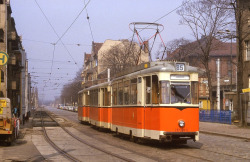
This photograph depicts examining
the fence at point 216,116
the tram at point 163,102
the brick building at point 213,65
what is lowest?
the fence at point 216,116

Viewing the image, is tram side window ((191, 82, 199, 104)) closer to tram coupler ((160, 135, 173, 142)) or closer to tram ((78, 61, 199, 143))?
tram ((78, 61, 199, 143))

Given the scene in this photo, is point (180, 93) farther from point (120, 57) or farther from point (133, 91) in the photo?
point (120, 57)

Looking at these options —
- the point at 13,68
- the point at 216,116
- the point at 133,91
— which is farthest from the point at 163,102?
the point at 13,68

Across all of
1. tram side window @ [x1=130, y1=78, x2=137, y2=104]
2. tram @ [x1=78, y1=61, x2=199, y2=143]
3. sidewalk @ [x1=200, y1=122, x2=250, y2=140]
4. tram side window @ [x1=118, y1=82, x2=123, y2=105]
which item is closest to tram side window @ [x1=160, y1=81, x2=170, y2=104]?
tram @ [x1=78, y1=61, x2=199, y2=143]

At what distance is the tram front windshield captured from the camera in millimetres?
13906

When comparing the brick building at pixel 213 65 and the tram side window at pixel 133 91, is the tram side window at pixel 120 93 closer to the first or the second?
the tram side window at pixel 133 91

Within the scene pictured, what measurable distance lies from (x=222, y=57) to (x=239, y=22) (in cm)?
4876

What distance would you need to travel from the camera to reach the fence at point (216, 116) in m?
32.7

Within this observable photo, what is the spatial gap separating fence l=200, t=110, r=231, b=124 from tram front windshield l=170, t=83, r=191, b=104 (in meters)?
19.2

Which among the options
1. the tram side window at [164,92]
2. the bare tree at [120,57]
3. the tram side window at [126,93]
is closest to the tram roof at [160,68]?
the tram side window at [164,92]

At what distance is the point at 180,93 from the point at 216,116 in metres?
22.2

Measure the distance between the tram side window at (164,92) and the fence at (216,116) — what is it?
19.6 metres

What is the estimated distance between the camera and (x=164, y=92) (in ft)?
45.6

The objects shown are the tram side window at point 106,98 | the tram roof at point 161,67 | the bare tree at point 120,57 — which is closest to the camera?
the tram roof at point 161,67
